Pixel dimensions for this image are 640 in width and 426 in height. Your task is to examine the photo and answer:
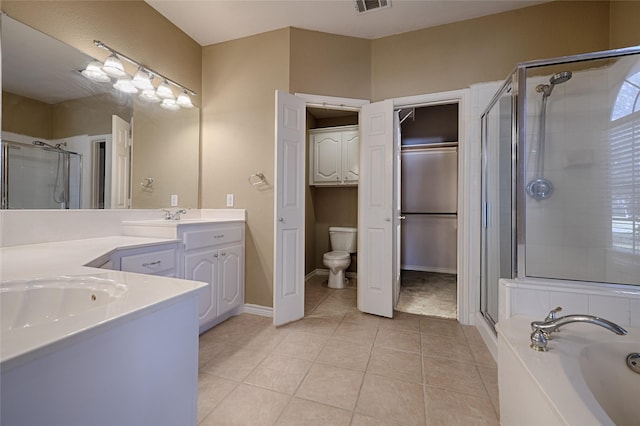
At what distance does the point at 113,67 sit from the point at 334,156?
7.90ft

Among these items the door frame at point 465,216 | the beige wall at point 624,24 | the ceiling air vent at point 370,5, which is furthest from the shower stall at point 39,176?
the beige wall at point 624,24

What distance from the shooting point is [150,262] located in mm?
1535

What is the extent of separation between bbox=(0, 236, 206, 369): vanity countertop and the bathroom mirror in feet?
1.24

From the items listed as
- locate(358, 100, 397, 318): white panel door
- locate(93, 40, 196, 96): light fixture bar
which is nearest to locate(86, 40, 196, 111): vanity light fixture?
locate(93, 40, 196, 96): light fixture bar

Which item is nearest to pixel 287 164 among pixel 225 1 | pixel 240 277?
pixel 240 277

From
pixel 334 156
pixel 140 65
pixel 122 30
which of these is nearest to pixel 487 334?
pixel 334 156

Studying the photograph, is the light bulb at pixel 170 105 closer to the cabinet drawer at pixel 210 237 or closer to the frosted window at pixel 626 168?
the cabinet drawer at pixel 210 237

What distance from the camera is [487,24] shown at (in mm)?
2180

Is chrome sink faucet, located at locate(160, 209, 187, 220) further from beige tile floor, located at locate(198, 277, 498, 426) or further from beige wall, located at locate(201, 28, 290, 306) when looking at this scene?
beige tile floor, located at locate(198, 277, 498, 426)

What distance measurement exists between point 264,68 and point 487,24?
6.46ft

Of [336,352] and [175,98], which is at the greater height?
[175,98]

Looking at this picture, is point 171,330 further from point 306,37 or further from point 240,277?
point 306,37

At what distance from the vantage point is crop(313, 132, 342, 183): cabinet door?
11.5 feet

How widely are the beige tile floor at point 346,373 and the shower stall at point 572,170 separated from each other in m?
0.54
